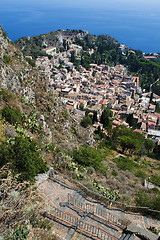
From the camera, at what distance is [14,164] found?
8.33m

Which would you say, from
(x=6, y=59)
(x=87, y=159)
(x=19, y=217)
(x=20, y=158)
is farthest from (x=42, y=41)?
(x=19, y=217)

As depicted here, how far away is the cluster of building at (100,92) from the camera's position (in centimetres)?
4572

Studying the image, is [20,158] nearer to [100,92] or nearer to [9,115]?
[9,115]

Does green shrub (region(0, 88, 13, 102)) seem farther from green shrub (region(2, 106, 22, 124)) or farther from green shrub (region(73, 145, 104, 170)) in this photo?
green shrub (region(73, 145, 104, 170))

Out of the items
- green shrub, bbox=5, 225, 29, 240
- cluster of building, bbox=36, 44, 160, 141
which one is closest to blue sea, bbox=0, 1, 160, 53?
cluster of building, bbox=36, 44, 160, 141

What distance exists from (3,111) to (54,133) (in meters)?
5.25

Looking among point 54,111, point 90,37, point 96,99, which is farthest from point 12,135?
point 90,37

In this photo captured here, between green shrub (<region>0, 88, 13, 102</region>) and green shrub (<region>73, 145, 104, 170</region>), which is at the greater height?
green shrub (<region>0, 88, 13, 102</region>)

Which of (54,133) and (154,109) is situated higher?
(54,133)

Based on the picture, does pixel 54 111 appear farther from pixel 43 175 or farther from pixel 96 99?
pixel 96 99

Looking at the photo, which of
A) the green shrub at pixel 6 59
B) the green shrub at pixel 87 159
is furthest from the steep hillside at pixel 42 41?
the green shrub at pixel 87 159

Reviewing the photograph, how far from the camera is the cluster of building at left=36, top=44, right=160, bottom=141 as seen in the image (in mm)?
45719

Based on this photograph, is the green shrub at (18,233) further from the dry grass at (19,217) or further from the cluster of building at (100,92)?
the cluster of building at (100,92)

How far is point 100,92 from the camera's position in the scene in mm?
56625
